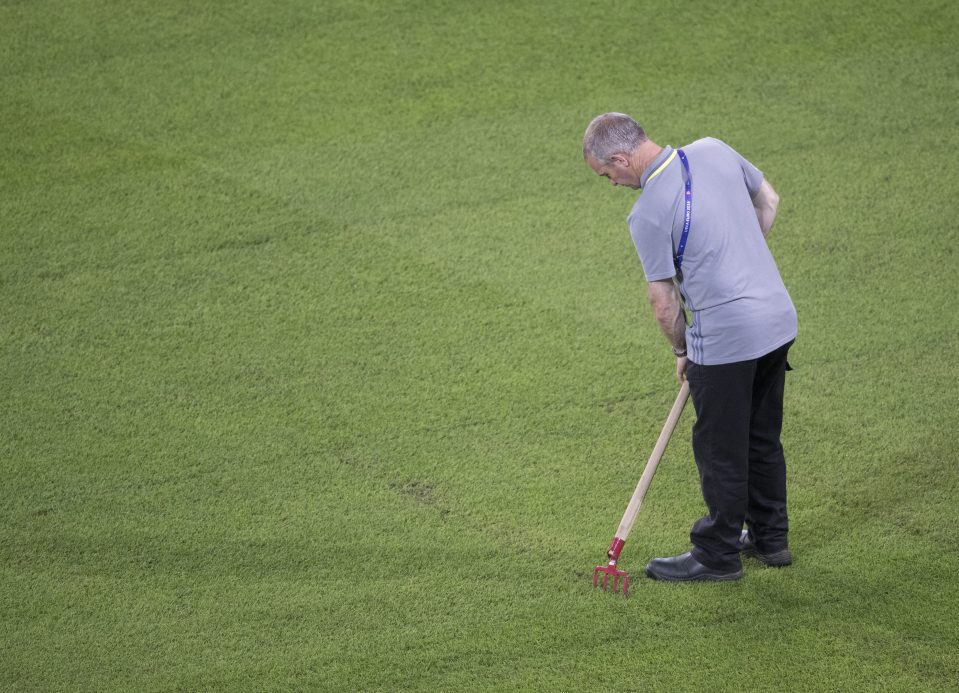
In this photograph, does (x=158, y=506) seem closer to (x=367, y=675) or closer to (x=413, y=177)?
(x=367, y=675)

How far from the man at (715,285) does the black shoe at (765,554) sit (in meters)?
0.24

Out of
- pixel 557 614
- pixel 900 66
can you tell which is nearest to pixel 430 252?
pixel 557 614

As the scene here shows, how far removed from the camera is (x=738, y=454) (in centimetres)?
355

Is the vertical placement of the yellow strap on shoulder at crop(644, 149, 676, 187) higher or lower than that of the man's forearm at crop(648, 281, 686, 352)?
higher

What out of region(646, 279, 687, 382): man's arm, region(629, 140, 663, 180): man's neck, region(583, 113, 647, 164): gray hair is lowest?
region(646, 279, 687, 382): man's arm

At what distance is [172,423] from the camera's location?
4539 millimetres

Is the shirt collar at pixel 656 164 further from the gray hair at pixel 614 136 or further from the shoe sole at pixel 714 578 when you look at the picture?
the shoe sole at pixel 714 578

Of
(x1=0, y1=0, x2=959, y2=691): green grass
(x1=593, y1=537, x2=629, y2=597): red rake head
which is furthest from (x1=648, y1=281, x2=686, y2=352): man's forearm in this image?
(x1=0, y1=0, x2=959, y2=691): green grass

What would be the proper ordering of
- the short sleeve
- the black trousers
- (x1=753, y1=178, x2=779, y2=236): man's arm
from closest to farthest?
the short sleeve, the black trousers, (x1=753, y1=178, x2=779, y2=236): man's arm

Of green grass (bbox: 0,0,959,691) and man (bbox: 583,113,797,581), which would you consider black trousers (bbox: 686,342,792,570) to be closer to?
man (bbox: 583,113,797,581)

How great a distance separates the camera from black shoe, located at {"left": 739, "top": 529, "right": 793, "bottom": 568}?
382 cm

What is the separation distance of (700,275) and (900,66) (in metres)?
3.65

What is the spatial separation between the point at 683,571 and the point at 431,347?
1.58 meters

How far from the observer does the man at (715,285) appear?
333cm
